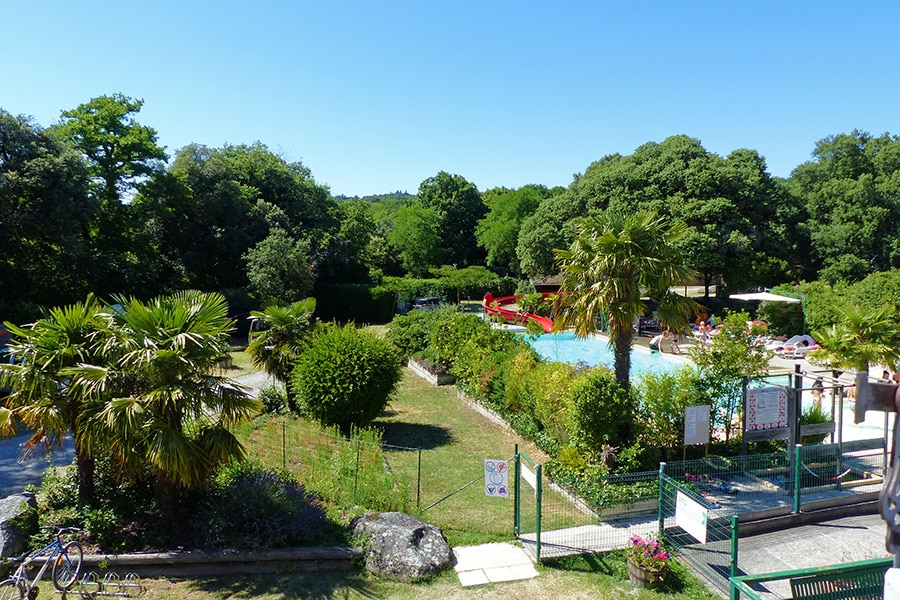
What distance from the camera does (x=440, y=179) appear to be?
66.2 m

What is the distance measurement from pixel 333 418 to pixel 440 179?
55.4 m

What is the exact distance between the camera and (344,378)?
1334 centimetres

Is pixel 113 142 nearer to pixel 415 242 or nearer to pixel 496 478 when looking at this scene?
pixel 415 242

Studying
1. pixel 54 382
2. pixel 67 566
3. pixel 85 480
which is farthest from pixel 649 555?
pixel 54 382

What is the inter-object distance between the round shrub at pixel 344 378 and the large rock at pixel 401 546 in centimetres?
511

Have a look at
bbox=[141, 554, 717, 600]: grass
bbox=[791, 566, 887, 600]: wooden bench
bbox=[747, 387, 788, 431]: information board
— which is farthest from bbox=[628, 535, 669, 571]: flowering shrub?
bbox=[747, 387, 788, 431]: information board

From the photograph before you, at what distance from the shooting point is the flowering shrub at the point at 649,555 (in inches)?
296

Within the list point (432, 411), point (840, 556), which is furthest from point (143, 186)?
point (840, 556)

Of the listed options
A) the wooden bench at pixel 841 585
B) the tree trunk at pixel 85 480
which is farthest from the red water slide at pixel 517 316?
the wooden bench at pixel 841 585

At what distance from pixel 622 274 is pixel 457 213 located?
53.7 metres

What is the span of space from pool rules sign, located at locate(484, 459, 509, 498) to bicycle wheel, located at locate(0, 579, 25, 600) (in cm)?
600

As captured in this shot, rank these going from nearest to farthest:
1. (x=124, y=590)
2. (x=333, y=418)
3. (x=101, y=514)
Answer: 1. (x=124, y=590)
2. (x=101, y=514)
3. (x=333, y=418)

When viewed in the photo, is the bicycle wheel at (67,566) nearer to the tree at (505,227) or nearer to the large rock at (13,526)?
the large rock at (13,526)

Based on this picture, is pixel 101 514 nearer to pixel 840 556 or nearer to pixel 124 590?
pixel 124 590
